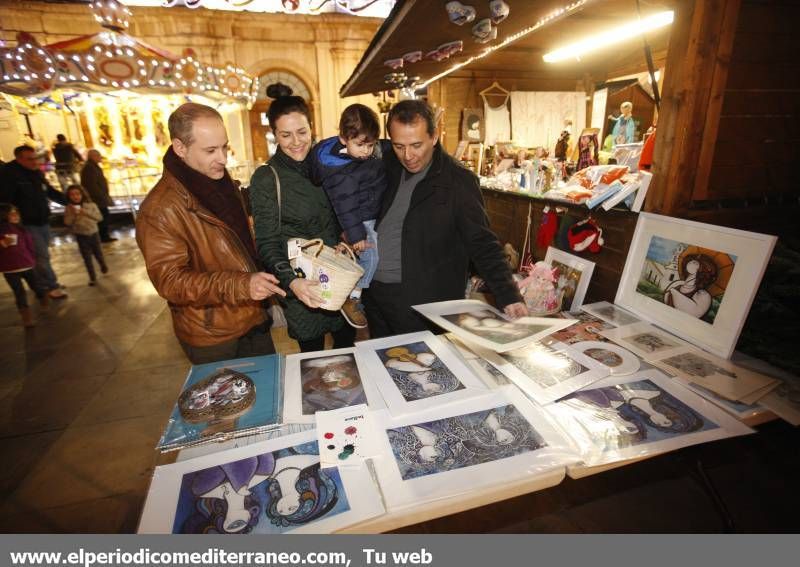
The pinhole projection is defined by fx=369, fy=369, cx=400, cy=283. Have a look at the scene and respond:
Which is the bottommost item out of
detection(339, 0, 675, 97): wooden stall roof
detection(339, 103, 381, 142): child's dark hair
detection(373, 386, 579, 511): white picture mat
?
detection(373, 386, 579, 511): white picture mat

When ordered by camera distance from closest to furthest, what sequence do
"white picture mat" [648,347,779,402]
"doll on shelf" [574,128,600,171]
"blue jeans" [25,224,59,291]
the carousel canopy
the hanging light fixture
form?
"white picture mat" [648,347,779,402] → "doll on shelf" [574,128,600,171] → the hanging light fixture → "blue jeans" [25,224,59,291] → the carousel canopy

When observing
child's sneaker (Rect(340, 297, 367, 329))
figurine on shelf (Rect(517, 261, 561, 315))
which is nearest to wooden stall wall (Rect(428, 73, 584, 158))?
figurine on shelf (Rect(517, 261, 561, 315))

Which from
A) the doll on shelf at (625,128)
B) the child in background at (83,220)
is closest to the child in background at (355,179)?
the doll on shelf at (625,128)

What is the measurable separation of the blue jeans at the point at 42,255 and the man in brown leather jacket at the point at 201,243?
559 centimetres

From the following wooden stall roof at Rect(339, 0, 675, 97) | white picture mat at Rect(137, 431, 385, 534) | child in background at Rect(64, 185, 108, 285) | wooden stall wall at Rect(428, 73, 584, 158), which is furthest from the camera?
wooden stall wall at Rect(428, 73, 584, 158)

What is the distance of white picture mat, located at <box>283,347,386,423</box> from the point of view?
→ 1280 mm

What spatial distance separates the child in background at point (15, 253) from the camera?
4.67 metres

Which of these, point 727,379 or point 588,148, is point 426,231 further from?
point 588,148

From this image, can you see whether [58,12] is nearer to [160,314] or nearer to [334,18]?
[334,18]

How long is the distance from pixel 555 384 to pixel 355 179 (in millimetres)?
1452

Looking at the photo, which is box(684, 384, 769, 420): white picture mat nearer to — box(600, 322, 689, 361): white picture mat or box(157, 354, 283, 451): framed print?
box(600, 322, 689, 361): white picture mat

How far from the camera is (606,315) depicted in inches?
79.4

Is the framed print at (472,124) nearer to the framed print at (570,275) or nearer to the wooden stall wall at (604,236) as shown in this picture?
the wooden stall wall at (604,236)

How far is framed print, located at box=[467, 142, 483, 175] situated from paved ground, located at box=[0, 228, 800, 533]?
361cm
